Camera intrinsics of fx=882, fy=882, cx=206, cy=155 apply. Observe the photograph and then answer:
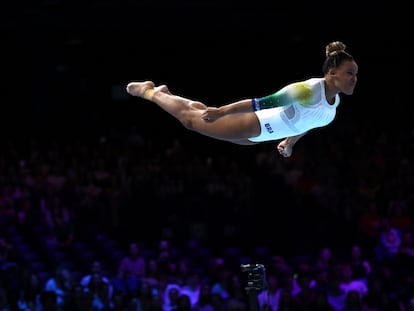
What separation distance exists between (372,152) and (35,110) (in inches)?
275

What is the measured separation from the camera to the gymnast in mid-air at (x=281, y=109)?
7.29 metres

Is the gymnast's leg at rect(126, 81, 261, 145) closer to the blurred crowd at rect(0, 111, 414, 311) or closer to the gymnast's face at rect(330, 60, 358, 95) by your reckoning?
the gymnast's face at rect(330, 60, 358, 95)

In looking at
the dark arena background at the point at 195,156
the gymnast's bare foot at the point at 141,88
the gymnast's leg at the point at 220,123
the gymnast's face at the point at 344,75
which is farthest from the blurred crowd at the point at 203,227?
the gymnast's face at the point at 344,75

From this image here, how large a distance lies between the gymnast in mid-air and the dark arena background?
4.81m

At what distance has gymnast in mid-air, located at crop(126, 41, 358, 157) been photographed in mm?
7285

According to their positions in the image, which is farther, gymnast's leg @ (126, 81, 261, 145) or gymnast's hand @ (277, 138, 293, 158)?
gymnast's hand @ (277, 138, 293, 158)

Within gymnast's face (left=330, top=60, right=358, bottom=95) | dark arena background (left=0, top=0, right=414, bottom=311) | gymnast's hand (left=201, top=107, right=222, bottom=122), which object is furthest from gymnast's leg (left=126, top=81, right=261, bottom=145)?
dark arena background (left=0, top=0, right=414, bottom=311)

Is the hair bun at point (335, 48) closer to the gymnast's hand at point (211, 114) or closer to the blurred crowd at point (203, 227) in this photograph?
the gymnast's hand at point (211, 114)

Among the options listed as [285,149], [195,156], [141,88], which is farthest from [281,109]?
[195,156]

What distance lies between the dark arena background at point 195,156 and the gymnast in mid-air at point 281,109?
4.81 metres

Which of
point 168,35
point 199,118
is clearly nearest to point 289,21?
point 168,35

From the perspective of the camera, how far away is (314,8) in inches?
645

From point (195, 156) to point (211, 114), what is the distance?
8.21 meters

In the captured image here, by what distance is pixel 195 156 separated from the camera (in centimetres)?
1543
